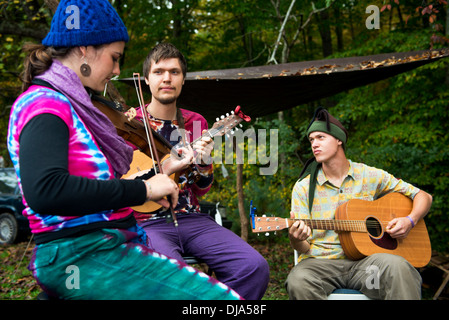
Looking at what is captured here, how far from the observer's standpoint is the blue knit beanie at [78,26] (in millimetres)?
1442

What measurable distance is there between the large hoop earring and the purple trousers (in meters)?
1.11

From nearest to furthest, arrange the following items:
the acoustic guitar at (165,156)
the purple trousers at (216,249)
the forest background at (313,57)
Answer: the purple trousers at (216,249) < the acoustic guitar at (165,156) < the forest background at (313,57)

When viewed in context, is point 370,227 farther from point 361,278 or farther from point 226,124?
point 226,124

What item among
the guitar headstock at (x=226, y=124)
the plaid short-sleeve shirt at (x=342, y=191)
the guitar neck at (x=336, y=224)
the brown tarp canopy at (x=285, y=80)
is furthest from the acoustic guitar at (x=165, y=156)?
the brown tarp canopy at (x=285, y=80)

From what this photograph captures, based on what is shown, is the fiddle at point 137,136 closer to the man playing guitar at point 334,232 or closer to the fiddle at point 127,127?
the fiddle at point 127,127

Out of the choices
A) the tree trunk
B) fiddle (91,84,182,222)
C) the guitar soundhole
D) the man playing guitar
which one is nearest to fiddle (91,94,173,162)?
fiddle (91,84,182,222)

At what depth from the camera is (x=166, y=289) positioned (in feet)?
4.61

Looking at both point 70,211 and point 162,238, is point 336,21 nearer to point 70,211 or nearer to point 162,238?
point 162,238

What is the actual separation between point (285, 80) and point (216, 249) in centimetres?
201

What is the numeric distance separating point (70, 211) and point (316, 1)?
32.2ft

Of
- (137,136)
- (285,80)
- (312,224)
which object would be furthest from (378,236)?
(137,136)

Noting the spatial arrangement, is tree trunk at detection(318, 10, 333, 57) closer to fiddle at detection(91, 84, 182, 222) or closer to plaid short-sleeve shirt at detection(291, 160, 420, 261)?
plaid short-sleeve shirt at detection(291, 160, 420, 261)

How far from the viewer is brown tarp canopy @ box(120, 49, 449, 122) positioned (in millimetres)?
3740

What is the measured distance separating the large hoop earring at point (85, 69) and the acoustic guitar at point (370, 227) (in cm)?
144
